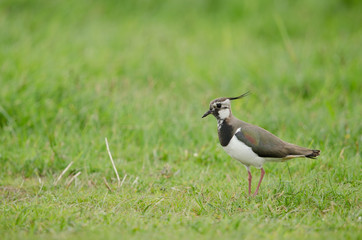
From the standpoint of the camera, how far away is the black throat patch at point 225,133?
16.0 ft

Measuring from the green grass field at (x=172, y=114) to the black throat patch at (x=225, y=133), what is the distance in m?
0.51

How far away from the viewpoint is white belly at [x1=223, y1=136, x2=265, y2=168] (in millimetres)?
4781

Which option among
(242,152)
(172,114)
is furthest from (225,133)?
(172,114)

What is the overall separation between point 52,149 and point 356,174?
330cm

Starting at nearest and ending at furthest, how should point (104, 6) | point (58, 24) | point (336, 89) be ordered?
point (336, 89), point (58, 24), point (104, 6)

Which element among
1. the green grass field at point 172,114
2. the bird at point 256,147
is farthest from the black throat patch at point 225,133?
the green grass field at point 172,114

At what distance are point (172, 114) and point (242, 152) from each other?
2.31 m

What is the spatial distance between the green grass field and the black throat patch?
507mm

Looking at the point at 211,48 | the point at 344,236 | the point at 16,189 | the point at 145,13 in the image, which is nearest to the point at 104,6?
the point at 145,13

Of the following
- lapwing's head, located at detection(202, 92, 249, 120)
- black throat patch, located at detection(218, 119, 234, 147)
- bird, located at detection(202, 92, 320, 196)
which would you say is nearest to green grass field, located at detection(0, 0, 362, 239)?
bird, located at detection(202, 92, 320, 196)

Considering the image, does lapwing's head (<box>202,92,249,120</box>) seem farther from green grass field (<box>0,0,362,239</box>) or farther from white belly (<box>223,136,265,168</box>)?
green grass field (<box>0,0,362,239</box>)

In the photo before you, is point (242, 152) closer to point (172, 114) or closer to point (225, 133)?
point (225, 133)

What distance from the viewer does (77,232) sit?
3.87 metres

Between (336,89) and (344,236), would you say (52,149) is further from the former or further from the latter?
(336,89)
